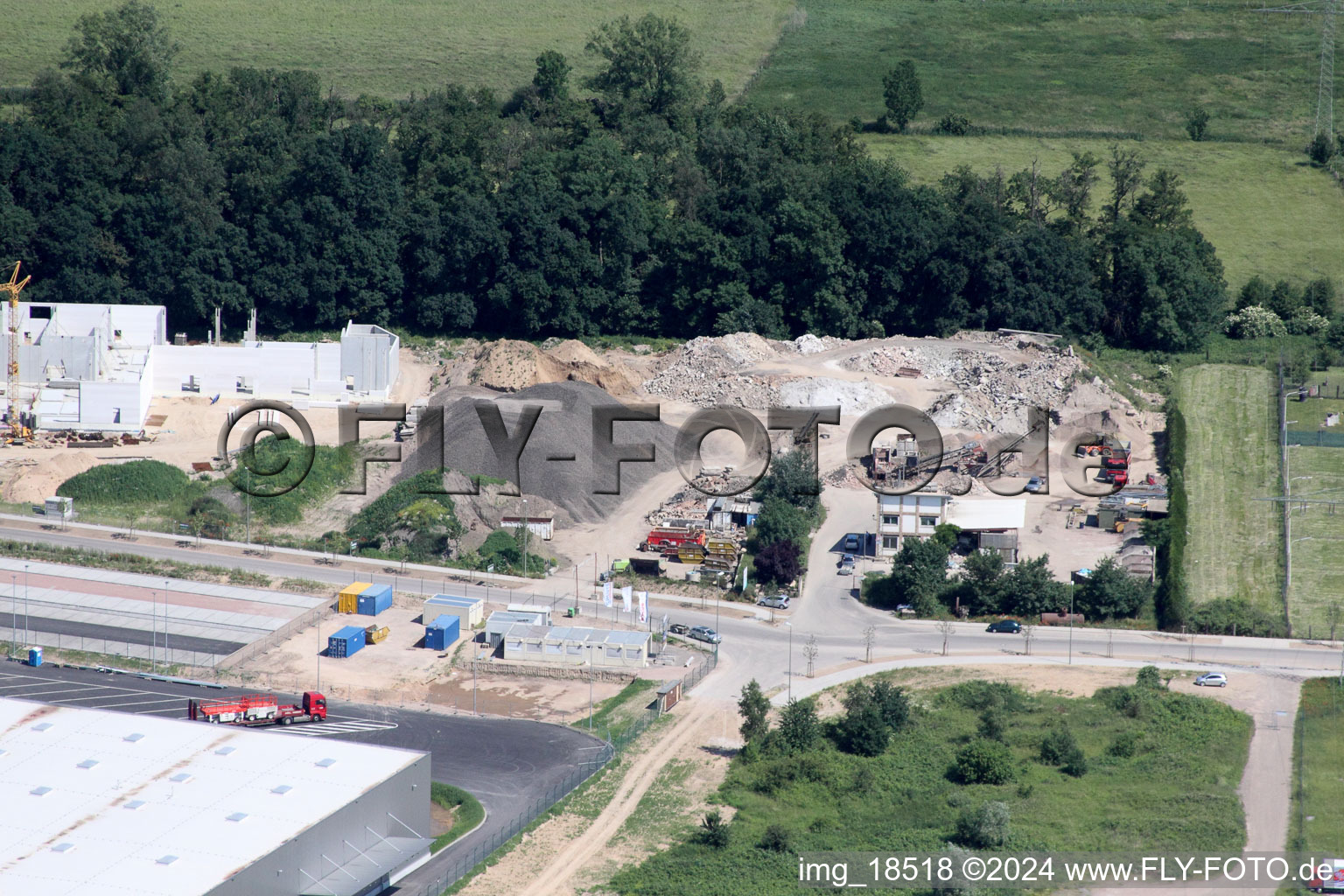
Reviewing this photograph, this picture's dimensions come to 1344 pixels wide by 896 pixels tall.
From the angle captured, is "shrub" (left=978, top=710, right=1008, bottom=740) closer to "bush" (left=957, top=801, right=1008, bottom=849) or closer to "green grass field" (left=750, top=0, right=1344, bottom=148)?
"bush" (left=957, top=801, right=1008, bottom=849)

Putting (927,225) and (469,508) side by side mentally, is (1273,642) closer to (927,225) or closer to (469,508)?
(469,508)

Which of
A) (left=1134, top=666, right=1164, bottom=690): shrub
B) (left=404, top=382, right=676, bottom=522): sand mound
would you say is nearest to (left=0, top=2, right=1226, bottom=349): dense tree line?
(left=404, top=382, right=676, bottom=522): sand mound

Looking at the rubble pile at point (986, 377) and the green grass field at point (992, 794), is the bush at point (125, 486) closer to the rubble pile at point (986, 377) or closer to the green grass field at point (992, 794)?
the green grass field at point (992, 794)

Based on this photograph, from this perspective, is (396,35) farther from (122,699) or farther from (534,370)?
(122,699)

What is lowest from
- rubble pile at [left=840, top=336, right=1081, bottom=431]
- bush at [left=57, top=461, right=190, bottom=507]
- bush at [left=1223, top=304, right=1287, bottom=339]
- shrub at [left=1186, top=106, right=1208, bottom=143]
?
bush at [left=57, top=461, right=190, bottom=507]

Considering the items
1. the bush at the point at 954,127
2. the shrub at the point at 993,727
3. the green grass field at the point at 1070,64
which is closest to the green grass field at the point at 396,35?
the green grass field at the point at 1070,64

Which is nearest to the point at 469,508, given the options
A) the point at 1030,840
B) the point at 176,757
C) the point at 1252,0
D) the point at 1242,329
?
the point at 176,757
